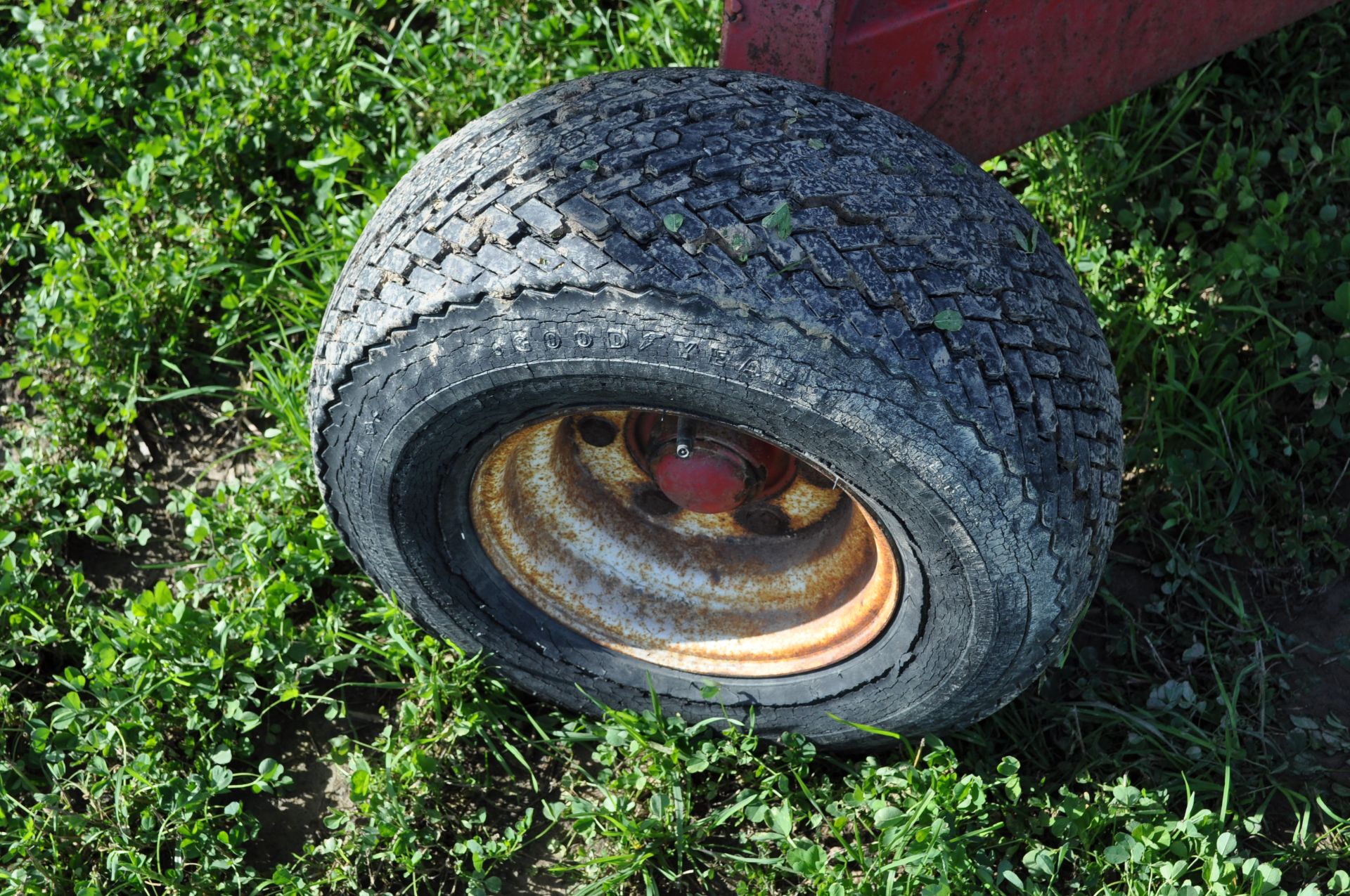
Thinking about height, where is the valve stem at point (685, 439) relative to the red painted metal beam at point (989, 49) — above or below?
below

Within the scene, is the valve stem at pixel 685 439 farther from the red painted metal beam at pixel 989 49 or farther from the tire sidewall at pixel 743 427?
the red painted metal beam at pixel 989 49

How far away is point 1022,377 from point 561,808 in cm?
138

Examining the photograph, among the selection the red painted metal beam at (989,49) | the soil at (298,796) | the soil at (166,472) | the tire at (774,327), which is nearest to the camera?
the tire at (774,327)

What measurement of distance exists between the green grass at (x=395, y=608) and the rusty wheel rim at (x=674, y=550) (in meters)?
0.22

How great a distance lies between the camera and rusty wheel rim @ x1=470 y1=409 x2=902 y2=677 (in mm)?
2420

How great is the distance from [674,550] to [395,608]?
638mm

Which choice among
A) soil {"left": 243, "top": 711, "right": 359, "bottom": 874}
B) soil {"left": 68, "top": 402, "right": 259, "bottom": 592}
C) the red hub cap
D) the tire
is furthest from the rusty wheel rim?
soil {"left": 68, "top": 402, "right": 259, "bottom": 592}

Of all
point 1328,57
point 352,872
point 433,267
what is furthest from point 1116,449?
point 1328,57

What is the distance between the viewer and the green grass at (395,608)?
256 cm

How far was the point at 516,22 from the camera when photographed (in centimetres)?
381

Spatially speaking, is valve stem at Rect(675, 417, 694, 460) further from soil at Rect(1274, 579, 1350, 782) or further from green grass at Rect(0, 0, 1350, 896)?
soil at Rect(1274, 579, 1350, 782)

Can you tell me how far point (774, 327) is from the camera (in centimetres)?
185

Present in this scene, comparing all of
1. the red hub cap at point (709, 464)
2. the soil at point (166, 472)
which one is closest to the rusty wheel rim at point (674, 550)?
the red hub cap at point (709, 464)

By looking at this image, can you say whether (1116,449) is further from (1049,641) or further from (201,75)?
(201,75)
